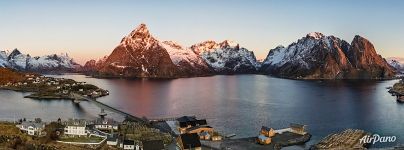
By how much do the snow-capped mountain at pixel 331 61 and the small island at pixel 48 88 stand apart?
2783 inches

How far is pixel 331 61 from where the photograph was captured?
12912cm

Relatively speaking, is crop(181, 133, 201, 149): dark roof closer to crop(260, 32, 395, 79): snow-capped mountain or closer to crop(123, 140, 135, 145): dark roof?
crop(123, 140, 135, 145): dark roof

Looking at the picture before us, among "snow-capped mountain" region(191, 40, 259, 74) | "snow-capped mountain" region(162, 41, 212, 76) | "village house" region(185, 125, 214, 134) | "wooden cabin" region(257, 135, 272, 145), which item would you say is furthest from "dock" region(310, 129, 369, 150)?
"snow-capped mountain" region(191, 40, 259, 74)

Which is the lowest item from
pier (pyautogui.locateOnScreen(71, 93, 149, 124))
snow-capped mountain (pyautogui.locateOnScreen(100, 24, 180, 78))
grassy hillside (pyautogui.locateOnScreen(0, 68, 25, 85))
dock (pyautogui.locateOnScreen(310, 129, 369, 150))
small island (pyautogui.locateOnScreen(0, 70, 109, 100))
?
dock (pyautogui.locateOnScreen(310, 129, 369, 150))

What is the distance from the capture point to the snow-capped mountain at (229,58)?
171250 millimetres

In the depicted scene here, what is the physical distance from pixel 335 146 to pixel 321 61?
10748cm

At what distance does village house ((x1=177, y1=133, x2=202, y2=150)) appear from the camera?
2662 cm

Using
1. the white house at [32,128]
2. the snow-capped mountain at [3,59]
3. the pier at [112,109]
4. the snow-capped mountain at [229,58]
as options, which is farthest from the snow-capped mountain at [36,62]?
the white house at [32,128]

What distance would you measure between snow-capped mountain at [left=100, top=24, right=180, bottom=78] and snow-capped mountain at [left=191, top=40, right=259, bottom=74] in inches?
1236

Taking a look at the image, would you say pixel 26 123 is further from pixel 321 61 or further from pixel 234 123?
pixel 321 61

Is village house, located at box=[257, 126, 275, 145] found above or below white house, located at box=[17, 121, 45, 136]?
below

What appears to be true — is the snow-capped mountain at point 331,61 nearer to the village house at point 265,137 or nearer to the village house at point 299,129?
the village house at point 299,129

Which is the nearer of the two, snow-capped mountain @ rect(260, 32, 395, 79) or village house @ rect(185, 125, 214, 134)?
village house @ rect(185, 125, 214, 134)

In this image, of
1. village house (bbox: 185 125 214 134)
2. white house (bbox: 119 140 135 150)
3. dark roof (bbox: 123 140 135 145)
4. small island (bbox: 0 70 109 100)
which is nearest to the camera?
white house (bbox: 119 140 135 150)
